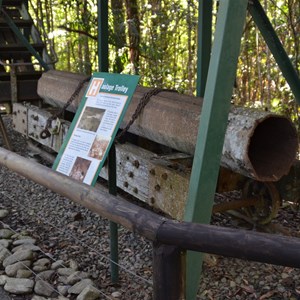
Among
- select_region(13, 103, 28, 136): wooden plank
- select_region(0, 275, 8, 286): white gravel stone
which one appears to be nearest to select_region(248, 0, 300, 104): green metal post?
select_region(0, 275, 8, 286): white gravel stone

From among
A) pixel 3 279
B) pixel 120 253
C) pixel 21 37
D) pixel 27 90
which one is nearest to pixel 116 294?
pixel 120 253

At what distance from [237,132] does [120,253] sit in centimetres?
156

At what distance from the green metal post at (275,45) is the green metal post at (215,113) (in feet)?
5.68

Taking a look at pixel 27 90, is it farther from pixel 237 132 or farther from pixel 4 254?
pixel 237 132

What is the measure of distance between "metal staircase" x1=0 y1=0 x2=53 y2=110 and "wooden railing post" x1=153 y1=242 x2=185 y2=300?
5160 millimetres

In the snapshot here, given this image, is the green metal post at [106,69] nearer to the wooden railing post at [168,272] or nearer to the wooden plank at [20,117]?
the wooden railing post at [168,272]

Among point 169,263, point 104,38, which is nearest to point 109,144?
point 104,38

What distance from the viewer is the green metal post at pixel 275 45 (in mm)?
3805

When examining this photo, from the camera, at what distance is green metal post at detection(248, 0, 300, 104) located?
3805mm

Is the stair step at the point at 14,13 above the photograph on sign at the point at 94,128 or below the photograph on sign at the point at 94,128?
above

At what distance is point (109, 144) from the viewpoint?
2971 millimetres

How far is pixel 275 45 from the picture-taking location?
12.8 ft

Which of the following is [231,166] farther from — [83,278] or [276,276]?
[83,278]

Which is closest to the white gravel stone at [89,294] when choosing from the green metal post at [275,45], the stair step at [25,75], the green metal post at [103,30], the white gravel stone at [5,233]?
the white gravel stone at [5,233]
